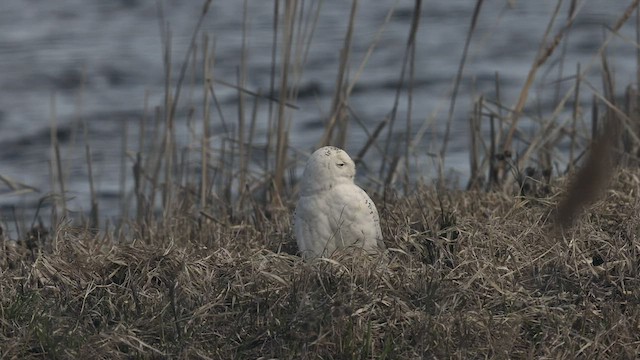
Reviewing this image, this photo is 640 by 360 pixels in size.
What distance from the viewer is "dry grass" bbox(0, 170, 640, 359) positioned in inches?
134

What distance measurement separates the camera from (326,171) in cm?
400

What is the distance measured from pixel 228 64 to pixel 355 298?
21.3ft

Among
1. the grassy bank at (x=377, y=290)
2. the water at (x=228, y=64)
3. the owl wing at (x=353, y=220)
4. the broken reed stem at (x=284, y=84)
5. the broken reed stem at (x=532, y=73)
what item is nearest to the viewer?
the grassy bank at (x=377, y=290)

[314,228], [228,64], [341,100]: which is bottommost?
[228,64]

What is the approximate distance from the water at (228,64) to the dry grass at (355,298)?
3661 millimetres

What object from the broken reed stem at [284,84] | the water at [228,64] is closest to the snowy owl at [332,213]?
the broken reed stem at [284,84]

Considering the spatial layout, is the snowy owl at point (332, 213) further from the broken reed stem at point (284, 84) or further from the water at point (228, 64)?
the water at point (228, 64)

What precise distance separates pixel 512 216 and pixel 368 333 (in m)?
1.10

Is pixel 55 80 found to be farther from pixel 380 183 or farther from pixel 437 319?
pixel 437 319

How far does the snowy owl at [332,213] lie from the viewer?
3.97m

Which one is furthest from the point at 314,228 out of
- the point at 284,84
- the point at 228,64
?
the point at 228,64

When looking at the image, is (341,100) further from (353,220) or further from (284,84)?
(353,220)

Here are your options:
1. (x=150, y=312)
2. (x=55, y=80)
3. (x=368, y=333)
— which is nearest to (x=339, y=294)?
(x=368, y=333)

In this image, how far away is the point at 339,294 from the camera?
352cm
